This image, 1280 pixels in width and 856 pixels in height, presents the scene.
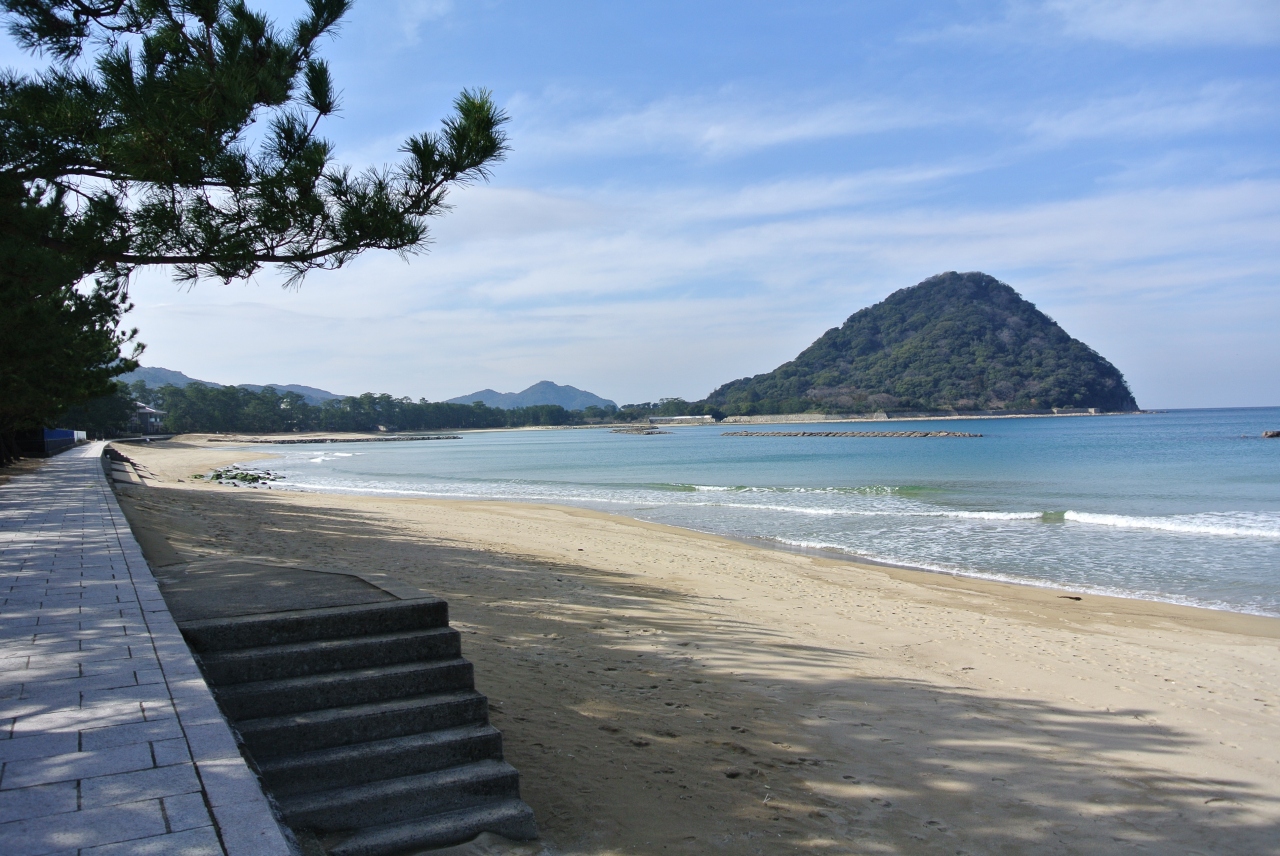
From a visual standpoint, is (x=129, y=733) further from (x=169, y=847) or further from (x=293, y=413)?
(x=293, y=413)

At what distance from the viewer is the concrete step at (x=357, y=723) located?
3248 mm

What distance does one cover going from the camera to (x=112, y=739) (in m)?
2.63

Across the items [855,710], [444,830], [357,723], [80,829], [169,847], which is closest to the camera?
[169,847]

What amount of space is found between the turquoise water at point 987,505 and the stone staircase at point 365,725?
11186 millimetres

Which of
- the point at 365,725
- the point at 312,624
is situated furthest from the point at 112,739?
the point at 312,624

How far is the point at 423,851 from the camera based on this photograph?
3.02m

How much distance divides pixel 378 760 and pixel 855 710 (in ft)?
11.0

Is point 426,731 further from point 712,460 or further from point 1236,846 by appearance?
point 712,460

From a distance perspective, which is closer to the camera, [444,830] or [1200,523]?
Result: [444,830]

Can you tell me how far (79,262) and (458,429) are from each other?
16471 centimetres

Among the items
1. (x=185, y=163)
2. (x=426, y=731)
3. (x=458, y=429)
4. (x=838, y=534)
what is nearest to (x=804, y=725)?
(x=426, y=731)

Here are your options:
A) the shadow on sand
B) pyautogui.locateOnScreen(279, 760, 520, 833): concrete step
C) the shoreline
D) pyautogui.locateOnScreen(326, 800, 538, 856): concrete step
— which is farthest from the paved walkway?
the shoreline

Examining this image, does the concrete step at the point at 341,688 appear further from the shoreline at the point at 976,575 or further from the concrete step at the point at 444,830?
the shoreline at the point at 976,575

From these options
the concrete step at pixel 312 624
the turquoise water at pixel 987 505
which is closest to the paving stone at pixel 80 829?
the concrete step at pixel 312 624
